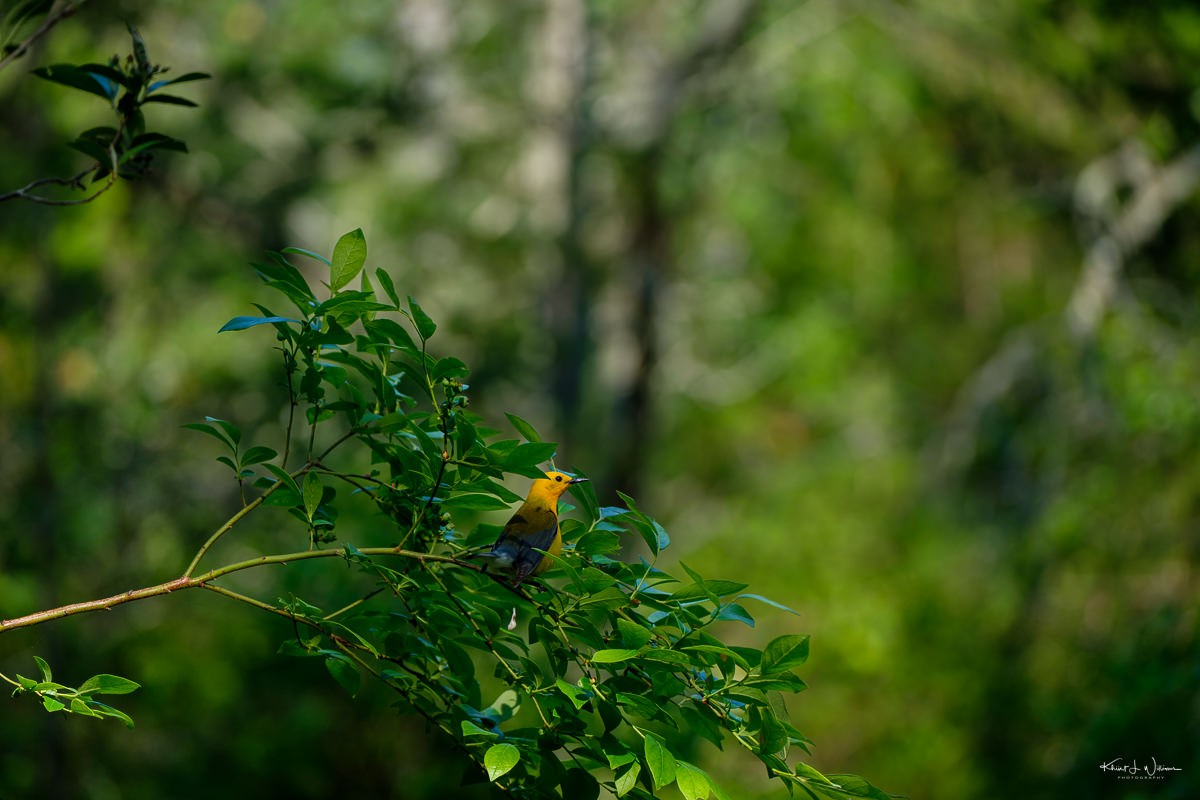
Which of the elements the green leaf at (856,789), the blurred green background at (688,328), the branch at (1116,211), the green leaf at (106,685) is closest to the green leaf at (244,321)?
the green leaf at (106,685)

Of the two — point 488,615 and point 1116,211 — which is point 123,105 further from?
point 1116,211

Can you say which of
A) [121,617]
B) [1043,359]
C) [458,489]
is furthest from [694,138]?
[458,489]

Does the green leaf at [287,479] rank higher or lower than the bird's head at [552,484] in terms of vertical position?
lower

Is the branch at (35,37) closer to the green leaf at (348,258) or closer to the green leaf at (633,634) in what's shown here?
the green leaf at (348,258)

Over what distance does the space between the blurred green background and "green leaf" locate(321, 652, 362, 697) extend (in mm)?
3299

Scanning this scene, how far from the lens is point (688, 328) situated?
13.2m

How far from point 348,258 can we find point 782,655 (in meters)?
0.76

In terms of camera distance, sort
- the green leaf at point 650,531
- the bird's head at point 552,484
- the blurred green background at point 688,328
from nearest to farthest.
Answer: the green leaf at point 650,531 < the bird's head at point 552,484 < the blurred green background at point 688,328

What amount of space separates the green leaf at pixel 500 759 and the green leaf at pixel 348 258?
2.04 feet

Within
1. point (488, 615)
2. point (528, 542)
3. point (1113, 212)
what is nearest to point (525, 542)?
point (528, 542)

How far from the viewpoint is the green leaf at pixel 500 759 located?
4.15ft

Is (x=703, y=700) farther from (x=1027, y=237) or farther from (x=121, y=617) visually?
(x=1027, y=237)

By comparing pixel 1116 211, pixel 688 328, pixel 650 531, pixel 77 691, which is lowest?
pixel 77 691

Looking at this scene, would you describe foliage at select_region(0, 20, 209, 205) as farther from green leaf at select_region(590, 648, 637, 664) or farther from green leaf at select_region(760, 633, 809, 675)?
green leaf at select_region(760, 633, 809, 675)
